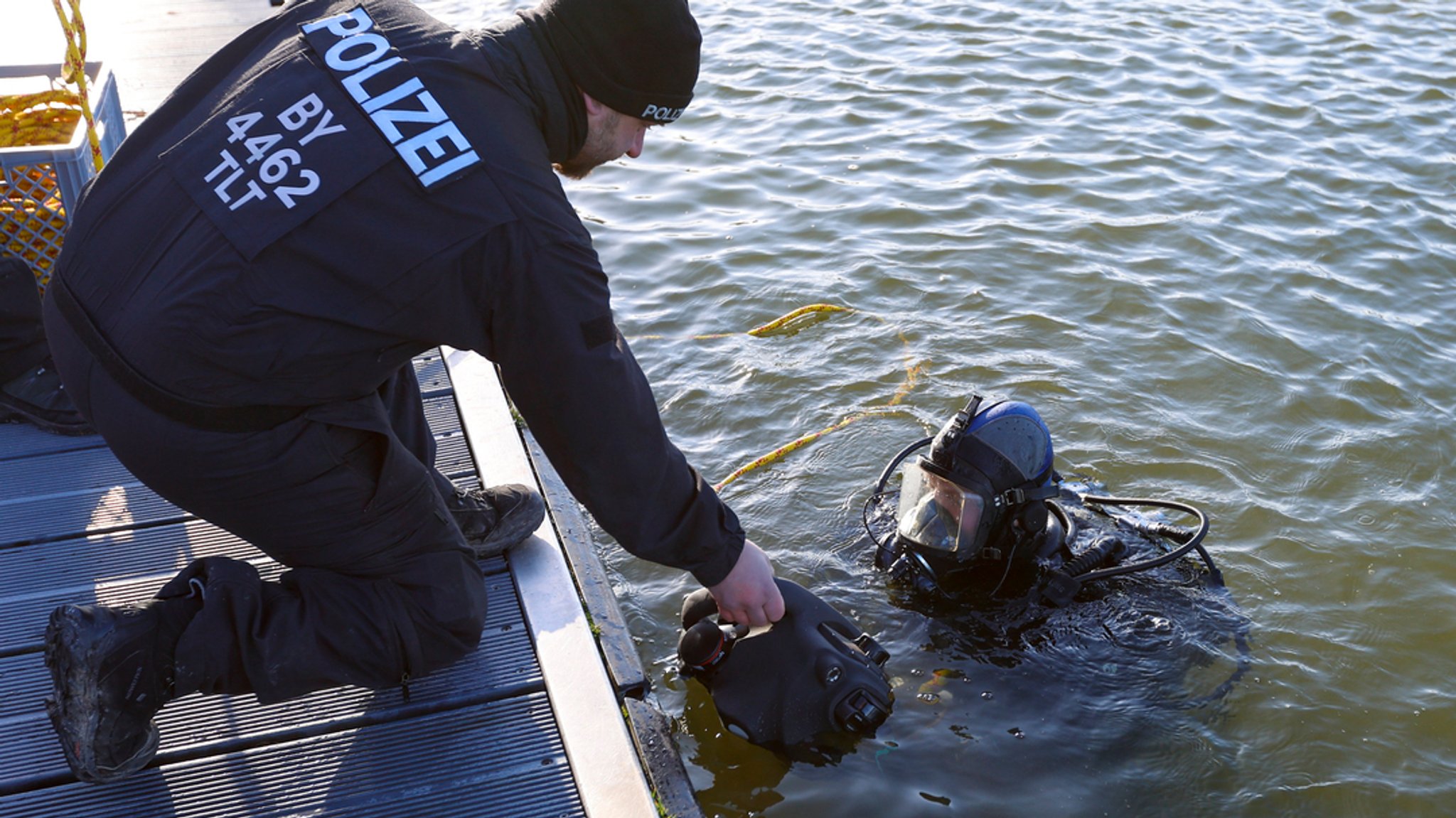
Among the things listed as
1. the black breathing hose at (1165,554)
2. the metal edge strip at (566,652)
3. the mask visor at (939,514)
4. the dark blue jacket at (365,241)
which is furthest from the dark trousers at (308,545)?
the black breathing hose at (1165,554)

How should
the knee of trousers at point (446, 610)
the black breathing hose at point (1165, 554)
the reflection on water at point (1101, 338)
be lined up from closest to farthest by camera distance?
1. the knee of trousers at point (446, 610)
2. the black breathing hose at point (1165, 554)
3. the reflection on water at point (1101, 338)

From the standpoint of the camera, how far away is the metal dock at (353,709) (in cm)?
274

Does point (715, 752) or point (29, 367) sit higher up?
point (29, 367)

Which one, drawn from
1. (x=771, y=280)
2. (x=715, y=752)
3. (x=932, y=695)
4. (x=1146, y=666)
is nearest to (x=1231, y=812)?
(x=1146, y=666)

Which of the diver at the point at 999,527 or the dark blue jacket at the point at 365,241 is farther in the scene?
the diver at the point at 999,527

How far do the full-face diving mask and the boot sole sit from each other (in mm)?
2482

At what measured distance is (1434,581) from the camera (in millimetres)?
4648

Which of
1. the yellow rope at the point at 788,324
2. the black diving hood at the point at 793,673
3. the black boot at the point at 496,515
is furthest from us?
the yellow rope at the point at 788,324

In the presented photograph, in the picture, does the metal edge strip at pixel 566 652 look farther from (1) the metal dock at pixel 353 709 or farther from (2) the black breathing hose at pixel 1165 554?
→ (2) the black breathing hose at pixel 1165 554

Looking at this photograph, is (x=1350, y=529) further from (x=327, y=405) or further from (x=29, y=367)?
(x=29, y=367)

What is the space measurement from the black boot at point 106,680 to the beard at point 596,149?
1.43m

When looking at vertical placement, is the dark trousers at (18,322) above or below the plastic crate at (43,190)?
below

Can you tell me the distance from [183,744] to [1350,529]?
4.56m

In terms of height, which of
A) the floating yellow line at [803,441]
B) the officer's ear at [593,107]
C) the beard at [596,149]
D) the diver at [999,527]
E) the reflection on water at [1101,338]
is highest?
the officer's ear at [593,107]
